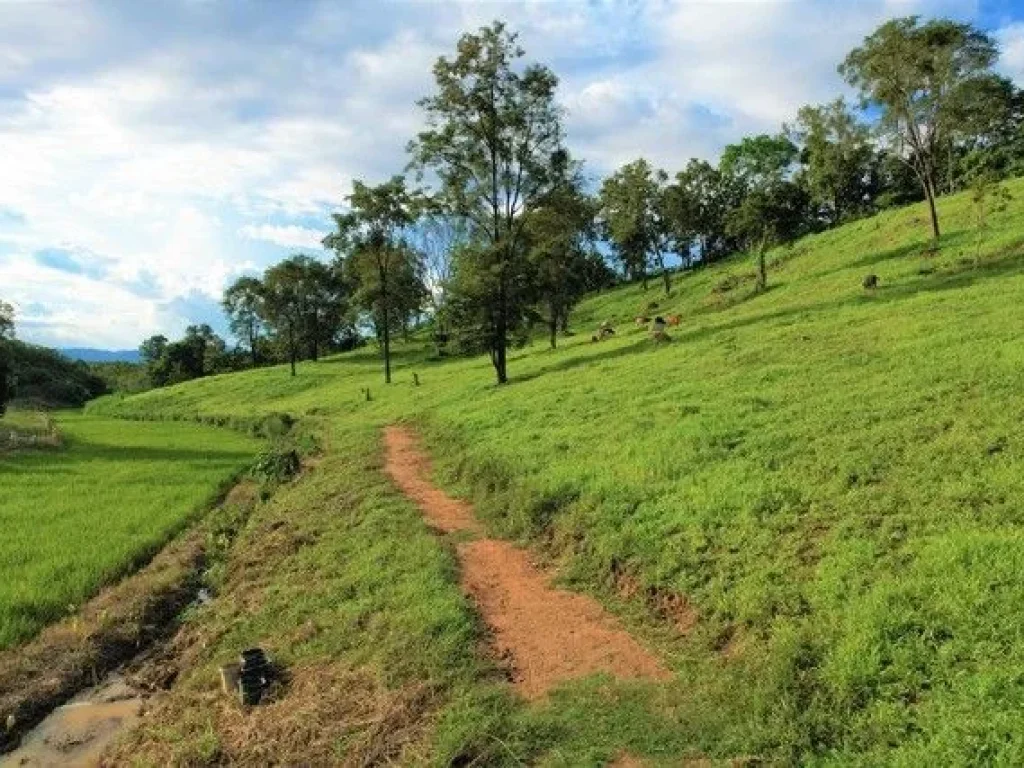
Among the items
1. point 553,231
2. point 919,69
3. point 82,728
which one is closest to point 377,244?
point 553,231

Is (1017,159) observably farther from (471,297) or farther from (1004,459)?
(1004,459)

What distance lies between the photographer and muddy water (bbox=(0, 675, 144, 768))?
1057 cm

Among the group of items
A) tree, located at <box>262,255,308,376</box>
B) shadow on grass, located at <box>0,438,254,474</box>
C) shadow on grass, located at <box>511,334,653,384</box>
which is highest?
tree, located at <box>262,255,308,376</box>

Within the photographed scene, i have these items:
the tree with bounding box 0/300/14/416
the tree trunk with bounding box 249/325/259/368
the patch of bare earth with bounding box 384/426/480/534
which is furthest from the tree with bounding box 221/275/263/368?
the patch of bare earth with bounding box 384/426/480/534

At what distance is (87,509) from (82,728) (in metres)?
13.7

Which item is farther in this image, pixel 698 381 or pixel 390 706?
pixel 698 381

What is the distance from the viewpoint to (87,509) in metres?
23.5

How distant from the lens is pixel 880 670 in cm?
792

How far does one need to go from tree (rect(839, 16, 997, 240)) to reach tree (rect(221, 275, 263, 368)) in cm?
6237

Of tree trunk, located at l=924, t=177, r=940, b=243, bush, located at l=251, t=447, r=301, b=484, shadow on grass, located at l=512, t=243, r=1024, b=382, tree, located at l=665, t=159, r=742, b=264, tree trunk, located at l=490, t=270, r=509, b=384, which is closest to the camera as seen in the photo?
bush, located at l=251, t=447, r=301, b=484

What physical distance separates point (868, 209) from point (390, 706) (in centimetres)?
9247

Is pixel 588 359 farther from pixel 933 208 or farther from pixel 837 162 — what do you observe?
pixel 837 162

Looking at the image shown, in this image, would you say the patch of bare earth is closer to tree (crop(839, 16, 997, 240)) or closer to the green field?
the green field

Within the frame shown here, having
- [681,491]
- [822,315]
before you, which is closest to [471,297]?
[822,315]
